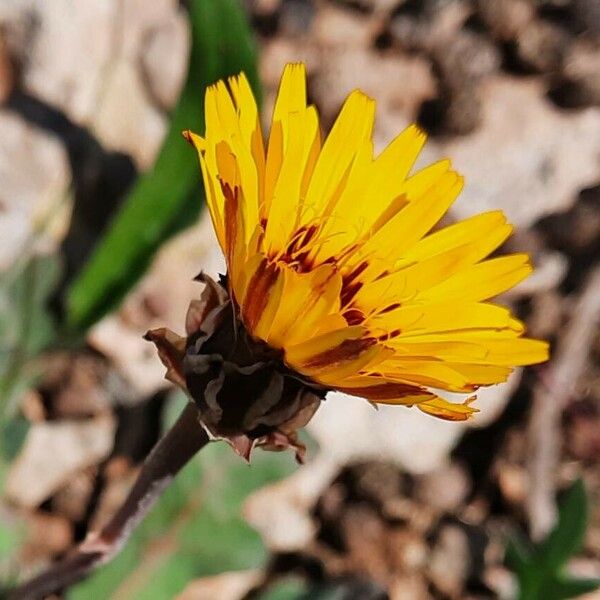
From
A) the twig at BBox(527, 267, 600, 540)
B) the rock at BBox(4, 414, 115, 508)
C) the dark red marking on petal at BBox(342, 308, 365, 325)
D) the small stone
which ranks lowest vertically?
the small stone

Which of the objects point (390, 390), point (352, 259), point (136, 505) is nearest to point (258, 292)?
point (390, 390)

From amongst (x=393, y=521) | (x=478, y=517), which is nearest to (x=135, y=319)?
(x=393, y=521)

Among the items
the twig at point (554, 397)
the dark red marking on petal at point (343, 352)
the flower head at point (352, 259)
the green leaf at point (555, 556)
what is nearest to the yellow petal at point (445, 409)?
the flower head at point (352, 259)

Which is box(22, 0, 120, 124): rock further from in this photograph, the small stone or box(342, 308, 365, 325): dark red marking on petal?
box(342, 308, 365, 325): dark red marking on petal

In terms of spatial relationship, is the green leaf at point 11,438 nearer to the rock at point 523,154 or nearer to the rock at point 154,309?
the rock at point 154,309

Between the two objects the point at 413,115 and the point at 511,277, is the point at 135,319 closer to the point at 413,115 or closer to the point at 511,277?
the point at 413,115

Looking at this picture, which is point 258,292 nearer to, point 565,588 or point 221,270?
point 565,588

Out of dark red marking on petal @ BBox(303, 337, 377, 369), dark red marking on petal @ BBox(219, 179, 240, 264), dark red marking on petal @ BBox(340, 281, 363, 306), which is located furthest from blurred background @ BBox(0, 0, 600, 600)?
dark red marking on petal @ BBox(303, 337, 377, 369)
